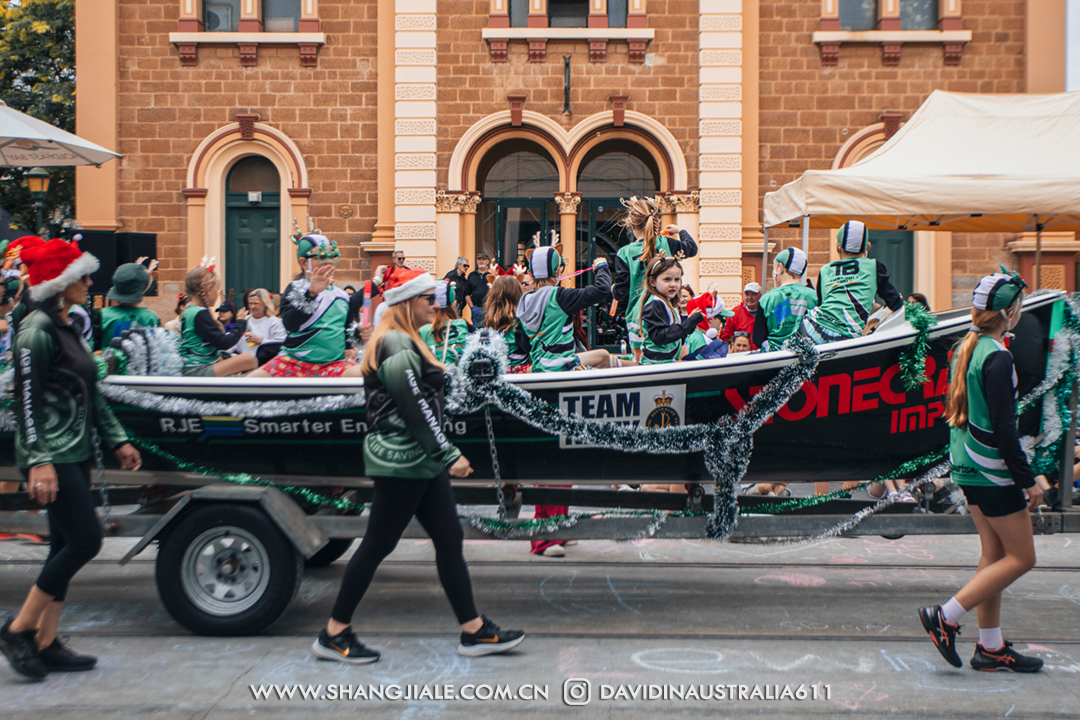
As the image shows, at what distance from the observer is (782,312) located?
747 centimetres

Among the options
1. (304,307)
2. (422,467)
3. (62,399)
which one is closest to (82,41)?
(304,307)

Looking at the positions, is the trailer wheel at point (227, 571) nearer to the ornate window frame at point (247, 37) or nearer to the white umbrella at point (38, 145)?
the white umbrella at point (38, 145)

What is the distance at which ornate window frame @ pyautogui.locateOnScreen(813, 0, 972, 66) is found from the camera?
14914 millimetres

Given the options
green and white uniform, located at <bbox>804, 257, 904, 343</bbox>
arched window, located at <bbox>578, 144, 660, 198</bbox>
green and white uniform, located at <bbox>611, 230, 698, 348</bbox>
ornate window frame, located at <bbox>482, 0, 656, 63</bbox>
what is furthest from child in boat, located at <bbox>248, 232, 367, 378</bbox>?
arched window, located at <bbox>578, 144, 660, 198</bbox>

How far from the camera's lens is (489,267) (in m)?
13.5

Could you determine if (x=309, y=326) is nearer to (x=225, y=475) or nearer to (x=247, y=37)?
(x=225, y=475)

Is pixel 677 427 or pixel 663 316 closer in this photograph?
pixel 677 427

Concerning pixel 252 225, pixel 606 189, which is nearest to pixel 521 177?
pixel 606 189

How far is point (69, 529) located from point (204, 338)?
6.37ft

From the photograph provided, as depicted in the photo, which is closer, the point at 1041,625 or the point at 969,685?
the point at 969,685

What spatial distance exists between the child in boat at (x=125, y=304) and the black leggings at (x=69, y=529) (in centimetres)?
155

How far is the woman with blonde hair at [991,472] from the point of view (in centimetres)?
393

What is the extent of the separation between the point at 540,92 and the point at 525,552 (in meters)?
10.2

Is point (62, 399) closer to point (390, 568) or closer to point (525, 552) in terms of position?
point (390, 568)
